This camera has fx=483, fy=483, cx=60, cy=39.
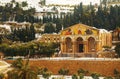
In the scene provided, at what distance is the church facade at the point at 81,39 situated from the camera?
54.6 metres

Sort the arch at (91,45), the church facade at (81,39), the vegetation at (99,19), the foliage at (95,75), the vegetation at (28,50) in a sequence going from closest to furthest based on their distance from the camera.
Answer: the foliage at (95,75) < the vegetation at (28,50) < the church facade at (81,39) < the arch at (91,45) < the vegetation at (99,19)

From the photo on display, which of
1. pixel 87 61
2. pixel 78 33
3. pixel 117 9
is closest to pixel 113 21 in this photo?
pixel 117 9

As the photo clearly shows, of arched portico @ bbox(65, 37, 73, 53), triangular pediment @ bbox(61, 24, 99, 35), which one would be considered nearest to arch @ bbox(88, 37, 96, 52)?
triangular pediment @ bbox(61, 24, 99, 35)

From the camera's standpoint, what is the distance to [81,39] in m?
55.6

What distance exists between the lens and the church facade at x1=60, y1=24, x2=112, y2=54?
5462cm

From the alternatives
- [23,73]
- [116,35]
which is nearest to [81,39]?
[116,35]

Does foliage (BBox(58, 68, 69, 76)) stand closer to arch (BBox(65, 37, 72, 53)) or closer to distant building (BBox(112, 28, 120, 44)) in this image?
arch (BBox(65, 37, 72, 53))

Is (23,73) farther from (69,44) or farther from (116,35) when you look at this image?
(116,35)

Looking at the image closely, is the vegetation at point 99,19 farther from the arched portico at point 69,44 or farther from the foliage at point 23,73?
the foliage at point 23,73

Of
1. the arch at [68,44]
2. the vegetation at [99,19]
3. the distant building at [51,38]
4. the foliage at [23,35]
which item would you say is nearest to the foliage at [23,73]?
the arch at [68,44]

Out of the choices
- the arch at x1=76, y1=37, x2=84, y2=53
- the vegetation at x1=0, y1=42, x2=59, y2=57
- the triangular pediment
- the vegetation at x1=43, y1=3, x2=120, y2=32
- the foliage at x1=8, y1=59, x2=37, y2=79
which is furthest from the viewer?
the vegetation at x1=43, y1=3, x2=120, y2=32

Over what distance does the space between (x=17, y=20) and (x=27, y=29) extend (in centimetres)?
1846

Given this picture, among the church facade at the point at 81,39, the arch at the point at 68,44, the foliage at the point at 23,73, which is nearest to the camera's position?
the foliage at the point at 23,73

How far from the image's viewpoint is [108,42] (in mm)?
59406
